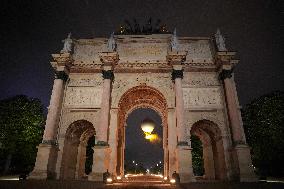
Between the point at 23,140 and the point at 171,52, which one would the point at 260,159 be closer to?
the point at 171,52

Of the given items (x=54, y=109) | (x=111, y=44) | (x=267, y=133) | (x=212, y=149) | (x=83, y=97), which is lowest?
(x=212, y=149)

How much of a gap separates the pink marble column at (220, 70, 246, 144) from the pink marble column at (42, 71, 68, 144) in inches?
547

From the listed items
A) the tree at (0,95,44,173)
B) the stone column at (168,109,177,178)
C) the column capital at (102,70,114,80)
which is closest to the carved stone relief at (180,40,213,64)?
the stone column at (168,109,177,178)

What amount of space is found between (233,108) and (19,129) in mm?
26571

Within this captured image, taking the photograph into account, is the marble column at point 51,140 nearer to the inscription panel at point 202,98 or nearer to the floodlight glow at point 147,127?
the floodlight glow at point 147,127

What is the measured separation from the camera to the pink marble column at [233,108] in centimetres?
1800

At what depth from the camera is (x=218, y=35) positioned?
863 inches

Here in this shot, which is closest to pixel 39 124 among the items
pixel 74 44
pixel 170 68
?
pixel 74 44

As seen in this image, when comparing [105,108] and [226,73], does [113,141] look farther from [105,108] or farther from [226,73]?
[226,73]

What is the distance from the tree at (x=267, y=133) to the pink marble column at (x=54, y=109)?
79.3 ft

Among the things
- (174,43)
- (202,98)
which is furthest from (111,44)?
(202,98)

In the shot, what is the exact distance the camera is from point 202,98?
66.7ft

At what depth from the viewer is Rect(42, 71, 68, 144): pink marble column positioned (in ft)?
61.1

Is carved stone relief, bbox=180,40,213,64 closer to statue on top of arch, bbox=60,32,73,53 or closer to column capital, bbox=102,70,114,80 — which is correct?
column capital, bbox=102,70,114,80
